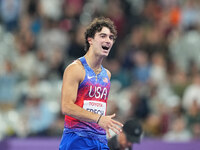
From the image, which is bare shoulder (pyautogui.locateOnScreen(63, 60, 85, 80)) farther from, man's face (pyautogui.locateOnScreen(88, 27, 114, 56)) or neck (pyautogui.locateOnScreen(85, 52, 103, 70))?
man's face (pyautogui.locateOnScreen(88, 27, 114, 56))

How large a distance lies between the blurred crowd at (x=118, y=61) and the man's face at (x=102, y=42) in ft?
15.3

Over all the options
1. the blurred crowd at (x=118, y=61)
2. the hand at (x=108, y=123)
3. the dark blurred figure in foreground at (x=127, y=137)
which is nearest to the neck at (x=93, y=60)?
the hand at (x=108, y=123)

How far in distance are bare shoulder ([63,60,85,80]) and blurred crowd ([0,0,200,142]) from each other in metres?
4.72

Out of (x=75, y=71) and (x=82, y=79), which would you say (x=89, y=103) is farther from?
(x=75, y=71)

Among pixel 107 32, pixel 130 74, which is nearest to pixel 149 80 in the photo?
pixel 130 74

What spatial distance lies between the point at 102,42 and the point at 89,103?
0.73m

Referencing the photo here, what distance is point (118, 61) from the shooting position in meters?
13.7

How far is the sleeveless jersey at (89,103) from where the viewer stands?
19.6 feet

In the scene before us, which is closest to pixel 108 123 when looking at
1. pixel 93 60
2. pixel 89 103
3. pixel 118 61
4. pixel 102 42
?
pixel 89 103

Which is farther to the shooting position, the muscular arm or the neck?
the neck

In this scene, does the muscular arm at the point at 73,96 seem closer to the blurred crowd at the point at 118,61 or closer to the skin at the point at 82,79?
the skin at the point at 82,79

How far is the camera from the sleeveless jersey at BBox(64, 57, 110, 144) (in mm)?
5973

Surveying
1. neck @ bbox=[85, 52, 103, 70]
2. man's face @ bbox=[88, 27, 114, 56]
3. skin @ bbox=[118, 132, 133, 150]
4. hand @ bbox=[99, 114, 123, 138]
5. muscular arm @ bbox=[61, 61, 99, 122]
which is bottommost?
skin @ bbox=[118, 132, 133, 150]

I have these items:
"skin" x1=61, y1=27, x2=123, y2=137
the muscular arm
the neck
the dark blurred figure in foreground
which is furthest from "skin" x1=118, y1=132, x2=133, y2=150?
the muscular arm
